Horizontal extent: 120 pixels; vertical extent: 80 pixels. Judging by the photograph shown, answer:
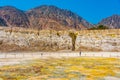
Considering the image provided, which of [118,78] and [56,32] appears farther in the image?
[56,32]

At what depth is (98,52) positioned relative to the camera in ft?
163

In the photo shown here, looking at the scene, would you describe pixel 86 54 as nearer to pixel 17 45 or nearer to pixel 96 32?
pixel 96 32

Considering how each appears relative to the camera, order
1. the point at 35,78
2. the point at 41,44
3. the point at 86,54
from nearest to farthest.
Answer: the point at 35,78, the point at 86,54, the point at 41,44

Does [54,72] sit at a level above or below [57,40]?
below

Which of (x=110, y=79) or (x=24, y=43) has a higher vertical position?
(x=24, y=43)

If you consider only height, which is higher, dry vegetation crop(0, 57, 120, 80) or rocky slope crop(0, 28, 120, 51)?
rocky slope crop(0, 28, 120, 51)

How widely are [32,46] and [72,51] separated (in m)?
6.70

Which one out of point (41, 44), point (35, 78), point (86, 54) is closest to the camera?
point (35, 78)

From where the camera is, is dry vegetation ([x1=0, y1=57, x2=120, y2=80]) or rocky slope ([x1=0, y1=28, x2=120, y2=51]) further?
rocky slope ([x1=0, y1=28, x2=120, y2=51])

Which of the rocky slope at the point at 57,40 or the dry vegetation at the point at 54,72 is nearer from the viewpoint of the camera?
the dry vegetation at the point at 54,72

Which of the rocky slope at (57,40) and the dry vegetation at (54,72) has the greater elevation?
the rocky slope at (57,40)

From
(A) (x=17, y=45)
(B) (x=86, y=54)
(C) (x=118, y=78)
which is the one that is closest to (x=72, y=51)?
(B) (x=86, y=54)

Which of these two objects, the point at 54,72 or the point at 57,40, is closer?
the point at 54,72

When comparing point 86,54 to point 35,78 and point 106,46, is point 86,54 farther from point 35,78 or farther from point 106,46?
point 35,78
